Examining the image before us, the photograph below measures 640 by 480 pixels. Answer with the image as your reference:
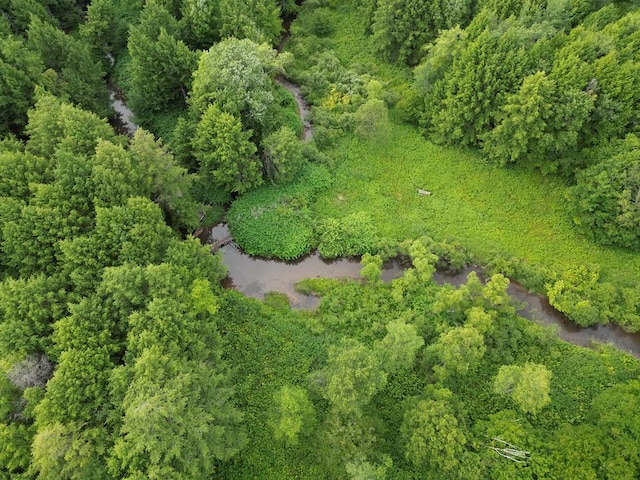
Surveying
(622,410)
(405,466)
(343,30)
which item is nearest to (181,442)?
(405,466)

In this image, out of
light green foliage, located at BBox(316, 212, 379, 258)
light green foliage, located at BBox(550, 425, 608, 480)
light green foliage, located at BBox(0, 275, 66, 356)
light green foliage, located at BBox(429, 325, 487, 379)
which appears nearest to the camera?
light green foliage, located at BBox(550, 425, 608, 480)

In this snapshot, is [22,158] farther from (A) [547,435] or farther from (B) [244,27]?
(A) [547,435]

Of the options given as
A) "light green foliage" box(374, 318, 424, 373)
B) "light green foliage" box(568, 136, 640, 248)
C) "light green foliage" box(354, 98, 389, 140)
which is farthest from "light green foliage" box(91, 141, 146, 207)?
"light green foliage" box(568, 136, 640, 248)

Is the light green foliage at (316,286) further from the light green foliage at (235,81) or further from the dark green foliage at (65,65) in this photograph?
the dark green foliage at (65,65)

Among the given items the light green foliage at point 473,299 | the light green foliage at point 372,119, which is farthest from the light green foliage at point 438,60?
the light green foliage at point 473,299

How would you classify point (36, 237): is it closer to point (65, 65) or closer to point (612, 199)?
point (65, 65)

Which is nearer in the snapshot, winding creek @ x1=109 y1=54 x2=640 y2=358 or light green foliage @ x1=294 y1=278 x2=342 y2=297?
winding creek @ x1=109 y1=54 x2=640 y2=358

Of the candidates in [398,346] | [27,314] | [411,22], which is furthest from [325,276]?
[411,22]

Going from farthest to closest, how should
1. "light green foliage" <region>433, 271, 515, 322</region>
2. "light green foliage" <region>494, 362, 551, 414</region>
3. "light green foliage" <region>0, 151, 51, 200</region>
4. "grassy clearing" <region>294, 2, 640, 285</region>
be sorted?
"grassy clearing" <region>294, 2, 640, 285</region> < "light green foliage" <region>433, 271, 515, 322</region> < "light green foliage" <region>0, 151, 51, 200</region> < "light green foliage" <region>494, 362, 551, 414</region>

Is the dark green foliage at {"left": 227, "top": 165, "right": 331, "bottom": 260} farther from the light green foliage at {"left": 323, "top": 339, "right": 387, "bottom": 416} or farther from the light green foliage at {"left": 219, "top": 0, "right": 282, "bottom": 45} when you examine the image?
the light green foliage at {"left": 219, "top": 0, "right": 282, "bottom": 45}
